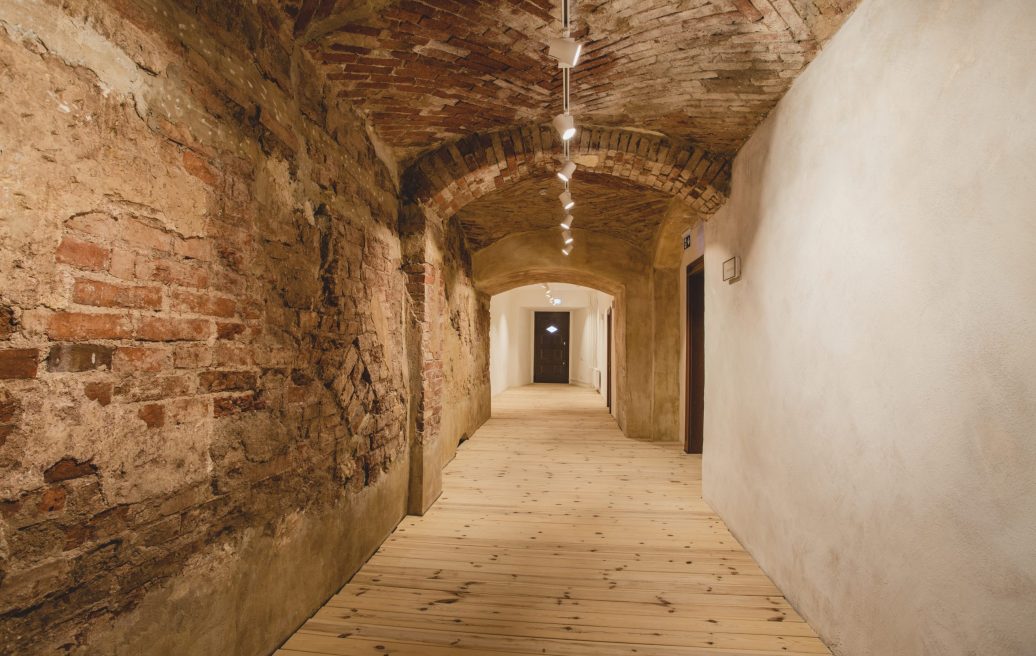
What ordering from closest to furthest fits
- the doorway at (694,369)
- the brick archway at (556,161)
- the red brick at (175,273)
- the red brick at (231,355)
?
the red brick at (175,273) < the red brick at (231,355) < the brick archway at (556,161) < the doorway at (694,369)

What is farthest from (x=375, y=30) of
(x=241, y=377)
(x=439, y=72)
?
(x=241, y=377)

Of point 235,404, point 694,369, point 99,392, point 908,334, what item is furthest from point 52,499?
point 694,369

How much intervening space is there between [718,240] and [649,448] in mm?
2861

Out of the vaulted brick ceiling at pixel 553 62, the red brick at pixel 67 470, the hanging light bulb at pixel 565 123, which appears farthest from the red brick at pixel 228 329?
the hanging light bulb at pixel 565 123

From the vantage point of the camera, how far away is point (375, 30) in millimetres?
1918

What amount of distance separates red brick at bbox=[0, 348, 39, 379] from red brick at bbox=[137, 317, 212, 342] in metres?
0.25

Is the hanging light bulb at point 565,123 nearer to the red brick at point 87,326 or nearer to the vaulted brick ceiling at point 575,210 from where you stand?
the vaulted brick ceiling at point 575,210

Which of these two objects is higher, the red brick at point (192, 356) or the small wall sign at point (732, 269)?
the small wall sign at point (732, 269)

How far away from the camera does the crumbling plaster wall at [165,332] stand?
3.35 ft

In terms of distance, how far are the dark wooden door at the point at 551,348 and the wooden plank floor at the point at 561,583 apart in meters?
10.9

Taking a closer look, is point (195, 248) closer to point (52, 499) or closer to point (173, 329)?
point (173, 329)

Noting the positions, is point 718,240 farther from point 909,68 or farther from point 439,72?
point 439,72

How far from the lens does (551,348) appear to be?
1523cm

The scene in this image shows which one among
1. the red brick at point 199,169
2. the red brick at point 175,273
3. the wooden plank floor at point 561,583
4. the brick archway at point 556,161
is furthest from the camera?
the brick archway at point 556,161
